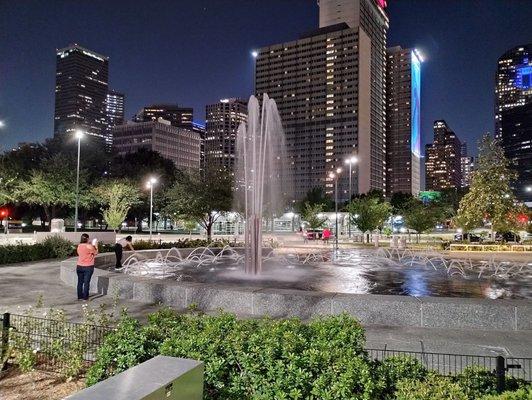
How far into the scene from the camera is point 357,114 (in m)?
192

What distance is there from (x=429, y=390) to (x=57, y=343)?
208 inches

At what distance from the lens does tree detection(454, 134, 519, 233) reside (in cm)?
4391

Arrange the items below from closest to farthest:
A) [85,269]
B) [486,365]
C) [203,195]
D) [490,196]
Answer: [486,365], [85,269], [203,195], [490,196]

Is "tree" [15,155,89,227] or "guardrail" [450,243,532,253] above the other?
"tree" [15,155,89,227]

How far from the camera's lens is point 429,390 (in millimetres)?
5074

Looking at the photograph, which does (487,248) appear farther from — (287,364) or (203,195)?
(287,364)

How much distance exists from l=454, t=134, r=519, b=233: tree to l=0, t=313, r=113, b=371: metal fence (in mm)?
43523

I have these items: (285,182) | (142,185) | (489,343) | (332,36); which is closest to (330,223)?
(142,185)

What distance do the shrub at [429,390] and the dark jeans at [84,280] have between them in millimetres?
10350

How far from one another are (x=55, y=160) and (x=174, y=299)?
53467mm

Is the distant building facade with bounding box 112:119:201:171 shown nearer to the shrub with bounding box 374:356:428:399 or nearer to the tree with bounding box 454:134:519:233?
the tree with bounding box 454:134:519:233

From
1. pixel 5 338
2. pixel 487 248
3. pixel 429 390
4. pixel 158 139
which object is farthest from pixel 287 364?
pixel 158 139

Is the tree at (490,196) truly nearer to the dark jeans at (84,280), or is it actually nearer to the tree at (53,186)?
the dark jeans at (84,280)

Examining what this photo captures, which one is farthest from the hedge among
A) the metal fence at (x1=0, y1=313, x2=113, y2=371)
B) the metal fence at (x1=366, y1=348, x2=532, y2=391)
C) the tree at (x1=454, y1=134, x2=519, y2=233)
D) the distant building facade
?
the distant building facade
